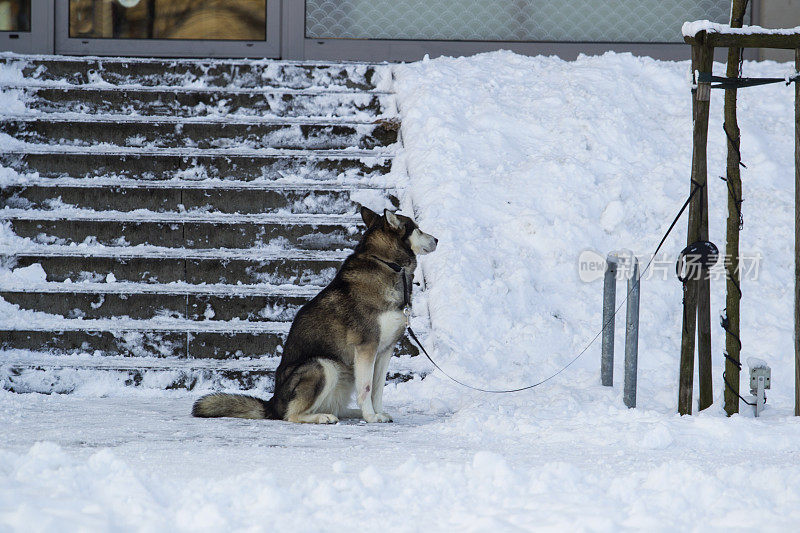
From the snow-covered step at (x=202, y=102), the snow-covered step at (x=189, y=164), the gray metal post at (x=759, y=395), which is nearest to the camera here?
the gray metal post at (x=759, y=395)

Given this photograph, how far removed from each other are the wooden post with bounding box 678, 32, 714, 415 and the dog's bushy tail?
92.5 inches

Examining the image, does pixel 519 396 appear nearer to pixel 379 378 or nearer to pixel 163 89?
pixel 379 378

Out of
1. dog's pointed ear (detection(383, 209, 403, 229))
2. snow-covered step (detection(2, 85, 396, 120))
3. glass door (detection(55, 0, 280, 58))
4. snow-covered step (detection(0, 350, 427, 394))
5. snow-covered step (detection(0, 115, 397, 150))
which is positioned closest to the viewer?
dog's pointed ear (detection(383, 209, 403, 229))

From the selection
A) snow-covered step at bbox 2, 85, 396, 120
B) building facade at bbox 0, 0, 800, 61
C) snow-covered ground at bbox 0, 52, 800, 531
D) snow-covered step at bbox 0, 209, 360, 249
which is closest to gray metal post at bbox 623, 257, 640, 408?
snow-covered ground at bbox 0, 52, 800, 531

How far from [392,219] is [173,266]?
2578 millimetres

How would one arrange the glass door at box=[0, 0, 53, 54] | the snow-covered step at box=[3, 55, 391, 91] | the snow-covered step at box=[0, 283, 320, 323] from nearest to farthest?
the snow-covered step at box=[0, 283, 320, 323] < the snow-covered step at box=[3, 55, 391, 91] < the glass door at box=[0, 0, 53, 54]

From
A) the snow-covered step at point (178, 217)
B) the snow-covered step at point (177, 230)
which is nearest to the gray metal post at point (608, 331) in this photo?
the snow-covered step at point (177, 230)

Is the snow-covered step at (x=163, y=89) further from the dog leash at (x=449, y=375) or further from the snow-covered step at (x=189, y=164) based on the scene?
the dog leash at (x=449, y=375)

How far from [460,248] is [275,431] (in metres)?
2.83

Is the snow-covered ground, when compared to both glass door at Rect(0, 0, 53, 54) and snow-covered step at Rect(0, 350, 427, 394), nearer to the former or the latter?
snow-covered step at Rect(0, 350, 427, 394)

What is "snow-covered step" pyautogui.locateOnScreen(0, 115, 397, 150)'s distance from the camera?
27.4 feet

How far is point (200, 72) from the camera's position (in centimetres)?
923

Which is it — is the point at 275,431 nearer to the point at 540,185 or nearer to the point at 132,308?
the point at 132,308

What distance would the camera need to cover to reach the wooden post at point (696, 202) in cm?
496
